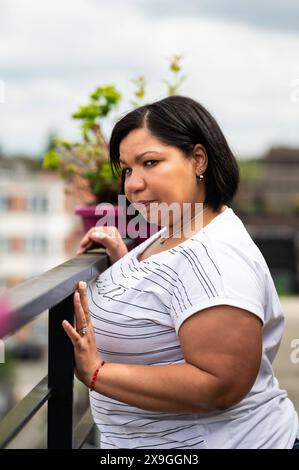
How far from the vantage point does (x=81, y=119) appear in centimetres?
258

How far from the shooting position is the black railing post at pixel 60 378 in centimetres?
147

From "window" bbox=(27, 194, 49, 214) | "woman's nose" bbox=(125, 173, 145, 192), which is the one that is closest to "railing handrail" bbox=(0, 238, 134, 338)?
"woman's nose" bbox=(125, 173, 145, 192)

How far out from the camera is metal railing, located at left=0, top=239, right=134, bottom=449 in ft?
3.89

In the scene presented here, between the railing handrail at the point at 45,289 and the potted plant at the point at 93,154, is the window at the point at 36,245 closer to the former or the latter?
the potted plant at the point at 93,154

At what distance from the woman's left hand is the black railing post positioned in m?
0.14

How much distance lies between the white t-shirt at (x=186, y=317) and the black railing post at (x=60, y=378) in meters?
0.11

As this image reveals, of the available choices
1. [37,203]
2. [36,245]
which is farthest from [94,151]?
[36,245]

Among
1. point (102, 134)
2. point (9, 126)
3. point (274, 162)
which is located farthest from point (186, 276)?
point (9, 126)

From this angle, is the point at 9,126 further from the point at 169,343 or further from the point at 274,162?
the point at 169,343

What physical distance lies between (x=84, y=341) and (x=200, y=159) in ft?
1.15

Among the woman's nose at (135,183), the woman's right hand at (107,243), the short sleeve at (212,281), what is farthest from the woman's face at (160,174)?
the woman's right hand at (107,243)

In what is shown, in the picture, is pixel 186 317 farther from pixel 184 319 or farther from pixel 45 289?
pixel 45 289

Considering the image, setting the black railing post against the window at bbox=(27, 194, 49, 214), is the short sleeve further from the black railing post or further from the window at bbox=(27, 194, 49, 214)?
the window at bbox=(27, 194, 49, 214)

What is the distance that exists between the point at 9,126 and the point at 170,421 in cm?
6833
